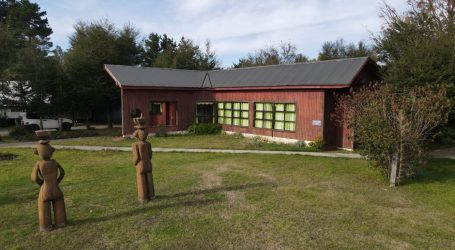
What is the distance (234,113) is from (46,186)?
1503 centimetres

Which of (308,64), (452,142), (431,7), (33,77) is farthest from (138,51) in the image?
(452,142)

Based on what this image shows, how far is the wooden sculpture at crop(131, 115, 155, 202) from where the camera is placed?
7270 mm

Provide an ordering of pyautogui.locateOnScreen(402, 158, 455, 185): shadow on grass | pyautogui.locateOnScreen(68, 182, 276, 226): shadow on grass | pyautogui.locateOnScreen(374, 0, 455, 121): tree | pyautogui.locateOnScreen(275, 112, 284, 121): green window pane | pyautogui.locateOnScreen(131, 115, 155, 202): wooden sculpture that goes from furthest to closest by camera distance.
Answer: pyautogui.locateOnScreen(275, 112, 284, 121): green window pane, pyautogui.locateOnScreen(374, 0, 455, 121): tree, pyautogui.locateOnScreen(402, 158, 455, 185): shadow on grass, pyautogui.locateOnScreen(131, 115, 155, 202): wooden sculpture, pyautogui.locateOnScreen(68, 182, 276, 226): shadow on grass

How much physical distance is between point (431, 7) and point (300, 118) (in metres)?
12.6

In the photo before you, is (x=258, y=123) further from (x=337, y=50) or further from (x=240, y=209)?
(x=337, y=50)

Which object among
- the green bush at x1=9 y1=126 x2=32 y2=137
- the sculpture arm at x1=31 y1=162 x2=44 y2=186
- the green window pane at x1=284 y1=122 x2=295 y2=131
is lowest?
the green bush at x1=9 y1=126 x2=32 y2=137

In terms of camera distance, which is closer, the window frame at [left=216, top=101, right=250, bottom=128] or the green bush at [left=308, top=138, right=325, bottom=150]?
the green bush at [left=308, top=138, right=325, bottom=150]

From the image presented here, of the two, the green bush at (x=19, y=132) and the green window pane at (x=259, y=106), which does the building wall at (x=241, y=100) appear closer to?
the green window pane at (x=259, y=106)

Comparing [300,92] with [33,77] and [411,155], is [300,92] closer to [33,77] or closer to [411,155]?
[411,155]

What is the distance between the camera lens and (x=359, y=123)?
9258 mm

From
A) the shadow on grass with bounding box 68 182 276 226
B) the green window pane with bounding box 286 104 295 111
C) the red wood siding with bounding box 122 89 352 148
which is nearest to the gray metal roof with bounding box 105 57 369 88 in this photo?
the red wood siding with bounding box 122 89 352 148

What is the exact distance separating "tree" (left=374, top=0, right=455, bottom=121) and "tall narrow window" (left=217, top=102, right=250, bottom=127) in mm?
7670

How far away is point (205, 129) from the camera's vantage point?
21094mm

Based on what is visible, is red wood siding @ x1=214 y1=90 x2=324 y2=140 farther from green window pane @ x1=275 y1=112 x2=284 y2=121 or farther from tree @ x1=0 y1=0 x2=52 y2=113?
tree @ x1=0 y1=0 x2=52 y2=113
